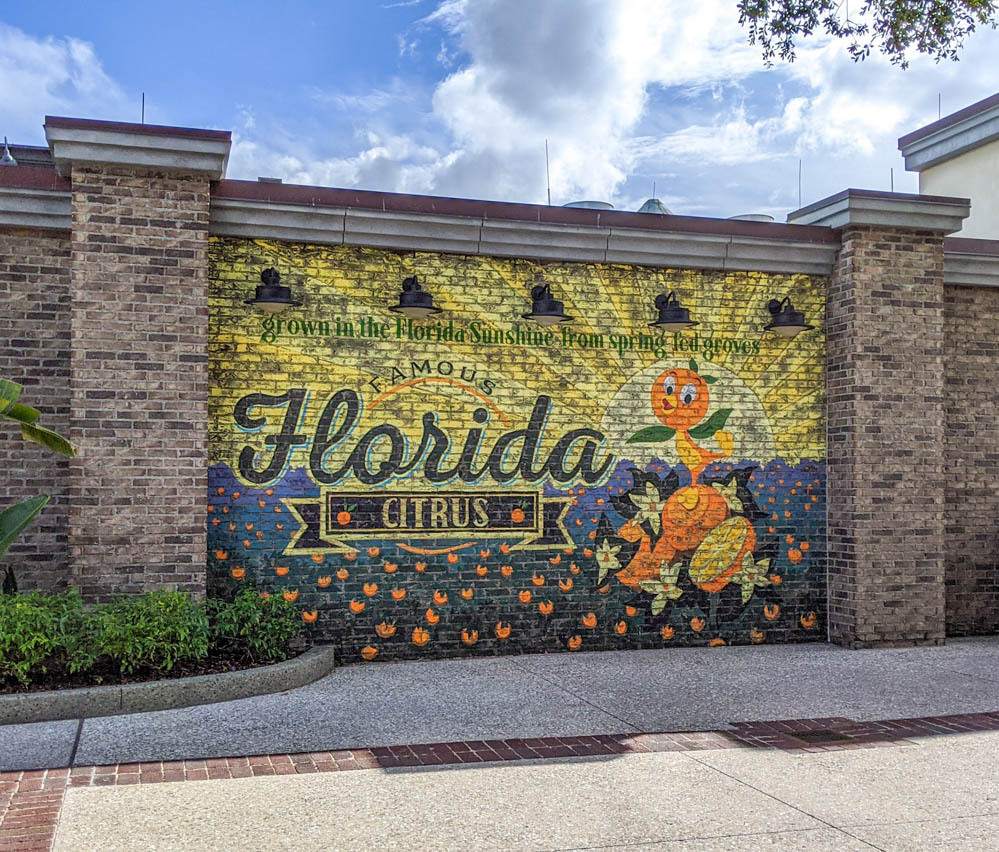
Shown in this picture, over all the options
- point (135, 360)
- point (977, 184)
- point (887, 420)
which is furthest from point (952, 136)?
point (135, 360)

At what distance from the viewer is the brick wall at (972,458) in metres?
11.9

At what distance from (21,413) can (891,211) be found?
326 inches

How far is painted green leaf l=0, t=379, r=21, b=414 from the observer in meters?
8.04

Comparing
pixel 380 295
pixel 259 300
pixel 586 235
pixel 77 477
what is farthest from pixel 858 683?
pixel 77 477

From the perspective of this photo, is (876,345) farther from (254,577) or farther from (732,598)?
(254,577)

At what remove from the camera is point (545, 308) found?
10.3m

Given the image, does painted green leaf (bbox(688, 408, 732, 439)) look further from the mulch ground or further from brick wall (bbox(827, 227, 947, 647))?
the mulch ground

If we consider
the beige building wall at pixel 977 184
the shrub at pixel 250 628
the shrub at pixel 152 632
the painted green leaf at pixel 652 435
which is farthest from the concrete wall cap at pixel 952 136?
the shrub at pixel 152 632

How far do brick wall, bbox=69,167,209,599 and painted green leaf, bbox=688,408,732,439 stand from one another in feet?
15.7

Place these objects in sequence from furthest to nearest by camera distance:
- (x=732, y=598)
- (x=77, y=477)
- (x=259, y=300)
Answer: (x=732, y=598) → (x=259, y=300) → (x=77, y=477)

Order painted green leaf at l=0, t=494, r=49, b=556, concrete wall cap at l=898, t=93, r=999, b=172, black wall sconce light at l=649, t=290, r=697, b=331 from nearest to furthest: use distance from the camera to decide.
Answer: painted green leaf at l=0, t=494, r=49, b=556 → black wall sconce light at l=649, t=290, r=697, b=331 → concrete wall cap at l=898, t=93, r=999, b=172

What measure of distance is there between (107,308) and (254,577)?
8.52ft

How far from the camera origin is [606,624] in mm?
10641

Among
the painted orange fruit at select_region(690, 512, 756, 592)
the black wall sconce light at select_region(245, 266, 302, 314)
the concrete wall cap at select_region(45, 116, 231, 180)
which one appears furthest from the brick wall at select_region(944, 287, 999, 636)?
the concrete wall cap at select_region(45, 116, 231, 180)
